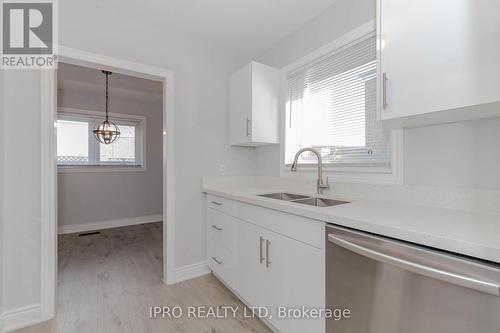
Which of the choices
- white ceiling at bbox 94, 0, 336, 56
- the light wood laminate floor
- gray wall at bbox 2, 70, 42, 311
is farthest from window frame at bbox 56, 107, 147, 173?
white ceiling at bbox 94, 0, 336, 56

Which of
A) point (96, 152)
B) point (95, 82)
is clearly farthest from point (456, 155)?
point (96, 152)

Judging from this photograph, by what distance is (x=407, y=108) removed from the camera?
1.06 m

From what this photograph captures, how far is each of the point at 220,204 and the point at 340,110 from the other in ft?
4.31

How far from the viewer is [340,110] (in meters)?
1.81

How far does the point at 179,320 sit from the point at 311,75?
2.28m

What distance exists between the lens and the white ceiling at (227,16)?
1857mm

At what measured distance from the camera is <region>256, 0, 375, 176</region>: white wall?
165 centimetres

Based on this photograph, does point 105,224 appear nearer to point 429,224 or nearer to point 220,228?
point 220,228

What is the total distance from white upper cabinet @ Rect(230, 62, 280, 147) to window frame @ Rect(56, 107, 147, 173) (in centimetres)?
287

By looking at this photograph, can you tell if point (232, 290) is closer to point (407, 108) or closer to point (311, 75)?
point (407, 108)

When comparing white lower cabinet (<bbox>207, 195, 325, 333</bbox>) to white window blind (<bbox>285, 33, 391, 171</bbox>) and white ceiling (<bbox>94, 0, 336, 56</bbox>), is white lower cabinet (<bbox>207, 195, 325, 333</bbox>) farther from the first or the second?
white ceiling (<bbox>94, 0, 336, 56</bbox>)

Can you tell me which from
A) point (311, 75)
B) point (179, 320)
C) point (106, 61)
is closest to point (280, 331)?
point (179, 320)

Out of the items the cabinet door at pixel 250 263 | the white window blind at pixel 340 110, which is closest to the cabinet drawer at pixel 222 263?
the cabinet door at pixel 250 263

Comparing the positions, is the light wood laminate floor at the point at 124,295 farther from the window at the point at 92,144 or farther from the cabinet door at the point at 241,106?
the window at the point at 92,144
